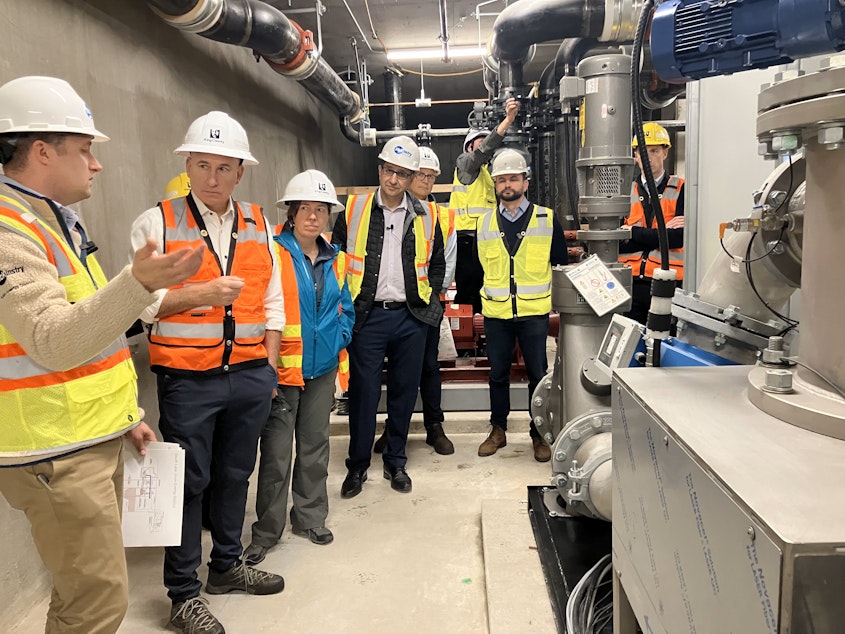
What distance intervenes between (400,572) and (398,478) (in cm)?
72

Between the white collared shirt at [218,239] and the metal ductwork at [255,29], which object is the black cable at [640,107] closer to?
the white collared shirt at [218,239]

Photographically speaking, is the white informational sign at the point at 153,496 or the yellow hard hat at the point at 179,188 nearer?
the white informational sign at the point at 153,496

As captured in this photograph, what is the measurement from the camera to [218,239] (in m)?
1.86

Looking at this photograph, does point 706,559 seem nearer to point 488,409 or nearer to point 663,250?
point 663,250

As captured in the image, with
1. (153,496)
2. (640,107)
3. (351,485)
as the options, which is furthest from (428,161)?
(153,496)

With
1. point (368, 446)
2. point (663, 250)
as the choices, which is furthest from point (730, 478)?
point (368, 446)

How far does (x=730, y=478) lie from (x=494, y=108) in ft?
13.5

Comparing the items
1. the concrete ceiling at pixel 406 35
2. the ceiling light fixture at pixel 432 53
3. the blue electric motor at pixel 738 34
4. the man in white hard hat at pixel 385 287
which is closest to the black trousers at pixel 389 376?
the man in white hard hat at pixel 385 287

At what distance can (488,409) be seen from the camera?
3.84 metres

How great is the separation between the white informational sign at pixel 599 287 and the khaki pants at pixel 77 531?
1.50m

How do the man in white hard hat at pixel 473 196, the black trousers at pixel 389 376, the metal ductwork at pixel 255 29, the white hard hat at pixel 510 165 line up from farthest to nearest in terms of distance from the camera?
the man in white hard hat at pixel 473 196, the white hard hat at pixel 510 165, the black trousers at pixel 389 376, the metal ductwork at pixel 255 29

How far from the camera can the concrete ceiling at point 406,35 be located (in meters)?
4.97

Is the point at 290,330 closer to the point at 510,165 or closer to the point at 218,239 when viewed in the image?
the point at 218,239

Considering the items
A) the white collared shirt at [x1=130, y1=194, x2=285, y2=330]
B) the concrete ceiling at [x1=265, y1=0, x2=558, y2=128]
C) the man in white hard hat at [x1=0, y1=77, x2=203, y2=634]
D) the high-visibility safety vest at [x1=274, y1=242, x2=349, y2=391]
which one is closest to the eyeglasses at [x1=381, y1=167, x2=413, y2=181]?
the high-visibility safety vest at [x1=274, y1=242, x2=349, y2=391]
